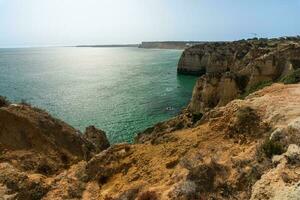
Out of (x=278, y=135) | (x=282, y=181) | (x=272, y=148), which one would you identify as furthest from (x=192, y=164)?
(x=282, y=181)

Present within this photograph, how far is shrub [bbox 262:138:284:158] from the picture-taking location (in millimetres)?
12391

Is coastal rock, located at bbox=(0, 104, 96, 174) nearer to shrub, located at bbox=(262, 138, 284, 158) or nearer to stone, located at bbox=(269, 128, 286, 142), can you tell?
shrub, located at bbox=(262, 138, 284, 158)

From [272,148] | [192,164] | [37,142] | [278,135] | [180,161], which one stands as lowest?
[37,142]

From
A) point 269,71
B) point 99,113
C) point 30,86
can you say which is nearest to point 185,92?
point 99,113

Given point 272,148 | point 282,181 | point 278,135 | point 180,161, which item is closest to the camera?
point 282,181

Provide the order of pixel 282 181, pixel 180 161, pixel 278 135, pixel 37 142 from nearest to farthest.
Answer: pixel 282 181, pixel 278 135, pixel 180 161, pixel 37 142

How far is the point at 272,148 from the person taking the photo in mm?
12500

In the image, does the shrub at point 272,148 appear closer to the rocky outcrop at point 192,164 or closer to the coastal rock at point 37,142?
the rocky outcrop at point 192,164

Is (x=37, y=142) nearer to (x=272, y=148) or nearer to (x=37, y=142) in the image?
(x=37, y=142)

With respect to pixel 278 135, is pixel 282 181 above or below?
below

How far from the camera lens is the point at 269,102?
17.5m

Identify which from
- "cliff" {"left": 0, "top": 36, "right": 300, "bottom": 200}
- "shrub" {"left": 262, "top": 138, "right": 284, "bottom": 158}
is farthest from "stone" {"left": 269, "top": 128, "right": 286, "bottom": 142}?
"shrub" {"left": 262, "top": 138, "right": 284, "bottom": 158}

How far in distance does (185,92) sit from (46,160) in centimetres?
5775

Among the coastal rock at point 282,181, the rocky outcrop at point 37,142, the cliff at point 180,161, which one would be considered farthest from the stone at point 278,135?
the rocky outcrop at point 37,142
